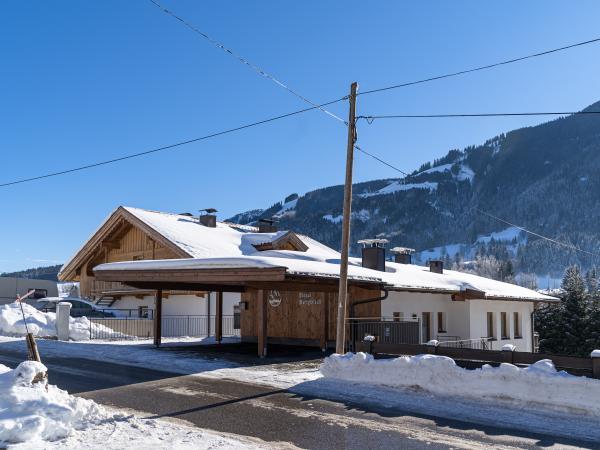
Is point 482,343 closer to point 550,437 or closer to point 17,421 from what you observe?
point 550,437

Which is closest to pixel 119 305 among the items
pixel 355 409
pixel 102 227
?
pixel 102 227

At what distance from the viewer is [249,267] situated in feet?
52.5

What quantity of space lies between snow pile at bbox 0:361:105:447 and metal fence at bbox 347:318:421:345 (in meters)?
11.7

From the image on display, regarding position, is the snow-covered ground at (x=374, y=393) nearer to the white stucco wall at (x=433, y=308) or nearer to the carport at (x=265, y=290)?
the carport at (x=265, y=290)

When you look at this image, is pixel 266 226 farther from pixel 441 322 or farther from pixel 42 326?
pixel 42 326

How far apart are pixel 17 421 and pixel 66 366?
7.77 m

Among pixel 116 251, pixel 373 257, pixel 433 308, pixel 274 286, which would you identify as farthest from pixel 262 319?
pixel 116 251

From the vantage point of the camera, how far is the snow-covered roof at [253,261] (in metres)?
17.0

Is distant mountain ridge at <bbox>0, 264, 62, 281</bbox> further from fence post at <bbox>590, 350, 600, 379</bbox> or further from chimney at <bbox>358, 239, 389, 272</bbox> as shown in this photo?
fence post at <bbox>590, 350, 600, 379</bbox>

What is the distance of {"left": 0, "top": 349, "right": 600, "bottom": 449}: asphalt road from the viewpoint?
8164 mm

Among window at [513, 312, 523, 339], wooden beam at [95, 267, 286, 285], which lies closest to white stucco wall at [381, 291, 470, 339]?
window at [513, 312, 523, 339]

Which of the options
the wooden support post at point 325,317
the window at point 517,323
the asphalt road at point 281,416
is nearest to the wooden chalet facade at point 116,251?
the wooden support post at point 325,317

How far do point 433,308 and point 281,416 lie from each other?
1924 cm

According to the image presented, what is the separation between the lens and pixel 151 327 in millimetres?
27766
